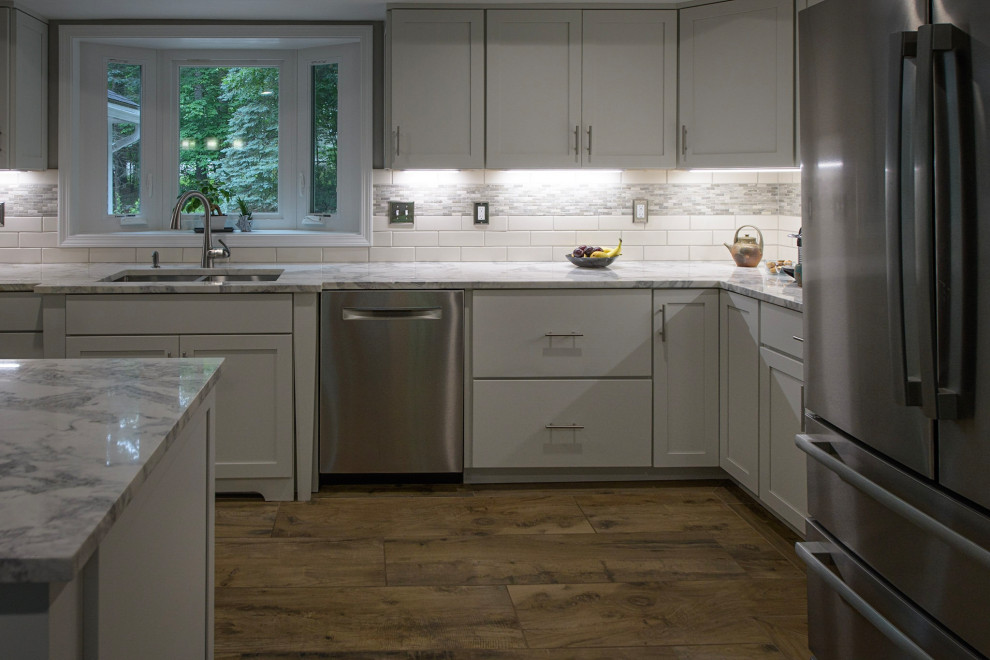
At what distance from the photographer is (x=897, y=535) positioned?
5.51 feet

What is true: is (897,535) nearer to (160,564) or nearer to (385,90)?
(160,564)

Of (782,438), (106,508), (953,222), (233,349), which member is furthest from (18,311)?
(953,222)

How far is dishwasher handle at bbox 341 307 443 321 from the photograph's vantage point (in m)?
3.57

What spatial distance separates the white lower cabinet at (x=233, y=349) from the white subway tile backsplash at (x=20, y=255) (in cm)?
95

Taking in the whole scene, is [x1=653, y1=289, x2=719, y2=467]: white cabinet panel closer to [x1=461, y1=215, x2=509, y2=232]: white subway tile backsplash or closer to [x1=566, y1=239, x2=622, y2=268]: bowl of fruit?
[x1=566, y1=239, x2=622, y2=268]: bowl of fruit

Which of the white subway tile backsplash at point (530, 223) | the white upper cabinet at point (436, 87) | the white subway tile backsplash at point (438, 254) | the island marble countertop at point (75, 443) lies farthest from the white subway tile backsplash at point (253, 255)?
the island marble countertop at point (75, 443)

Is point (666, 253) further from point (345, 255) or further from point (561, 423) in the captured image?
point (345, 255)

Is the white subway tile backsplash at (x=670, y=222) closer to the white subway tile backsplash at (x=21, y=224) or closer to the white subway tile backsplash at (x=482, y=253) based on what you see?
the white subway tile backsplash at (x=482, y=253)

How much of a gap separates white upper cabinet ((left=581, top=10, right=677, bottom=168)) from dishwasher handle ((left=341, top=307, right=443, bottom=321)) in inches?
38.8

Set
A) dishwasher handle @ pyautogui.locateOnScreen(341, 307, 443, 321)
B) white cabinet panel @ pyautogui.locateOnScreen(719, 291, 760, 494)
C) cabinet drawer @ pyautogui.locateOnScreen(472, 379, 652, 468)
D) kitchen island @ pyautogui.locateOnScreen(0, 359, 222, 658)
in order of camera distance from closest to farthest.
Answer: kitchen island @ pyautogui.locateOnScreen(0, 359, 222, 658) → white cabinet panel @ pyautogui.locateOnScreen(719, 291, 760, 494) → dishwasher handle @ pyautogui.locateOnScreen(341, 307, 443, 321) → cabinet drawer @ pyautogui.locateOnScreen(472, 379, 652, 468)

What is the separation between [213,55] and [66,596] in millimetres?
3953

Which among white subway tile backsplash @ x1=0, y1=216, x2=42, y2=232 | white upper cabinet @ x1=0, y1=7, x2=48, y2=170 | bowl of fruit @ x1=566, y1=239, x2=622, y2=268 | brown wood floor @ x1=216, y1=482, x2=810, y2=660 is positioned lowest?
brown wood floor @ x1=216, y1=482, x2=810, y2=660

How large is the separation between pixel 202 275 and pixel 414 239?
935mm

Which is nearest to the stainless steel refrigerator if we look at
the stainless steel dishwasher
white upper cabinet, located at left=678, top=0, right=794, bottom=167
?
the stainless steel dishwasher
